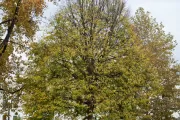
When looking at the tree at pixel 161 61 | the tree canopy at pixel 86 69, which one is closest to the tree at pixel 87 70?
the tree canopy at pixel 86 69

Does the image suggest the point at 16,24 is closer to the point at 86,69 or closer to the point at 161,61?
the point at 86,69

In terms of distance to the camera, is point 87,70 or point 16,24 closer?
point 16,24

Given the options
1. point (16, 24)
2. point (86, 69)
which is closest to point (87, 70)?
point (86, 69)

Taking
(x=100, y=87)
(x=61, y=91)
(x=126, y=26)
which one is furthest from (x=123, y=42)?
(x=61, y=91)

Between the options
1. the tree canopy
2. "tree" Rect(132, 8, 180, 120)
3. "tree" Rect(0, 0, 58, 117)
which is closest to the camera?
"tree" Rect(0, 0, 58, 117)

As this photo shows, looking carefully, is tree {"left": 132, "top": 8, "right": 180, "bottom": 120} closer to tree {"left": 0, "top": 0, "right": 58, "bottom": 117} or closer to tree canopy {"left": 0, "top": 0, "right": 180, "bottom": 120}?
tree canopy {"left": 0, "top": 0, "right": 180, "bottom": 120}

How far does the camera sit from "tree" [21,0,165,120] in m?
22.5

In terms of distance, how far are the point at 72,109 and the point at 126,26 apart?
9739 millimetres

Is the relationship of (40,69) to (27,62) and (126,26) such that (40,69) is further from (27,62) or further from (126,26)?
(126,26)

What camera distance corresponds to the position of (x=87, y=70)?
78.9ft

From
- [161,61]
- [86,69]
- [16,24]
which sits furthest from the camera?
[161,61]

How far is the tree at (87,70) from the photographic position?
22.5 m

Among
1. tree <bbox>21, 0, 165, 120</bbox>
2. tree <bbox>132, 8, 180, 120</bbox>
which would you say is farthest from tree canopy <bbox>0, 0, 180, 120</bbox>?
tree <bbox>132, 8, 180, 120</bbox>

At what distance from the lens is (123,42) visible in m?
26.1
